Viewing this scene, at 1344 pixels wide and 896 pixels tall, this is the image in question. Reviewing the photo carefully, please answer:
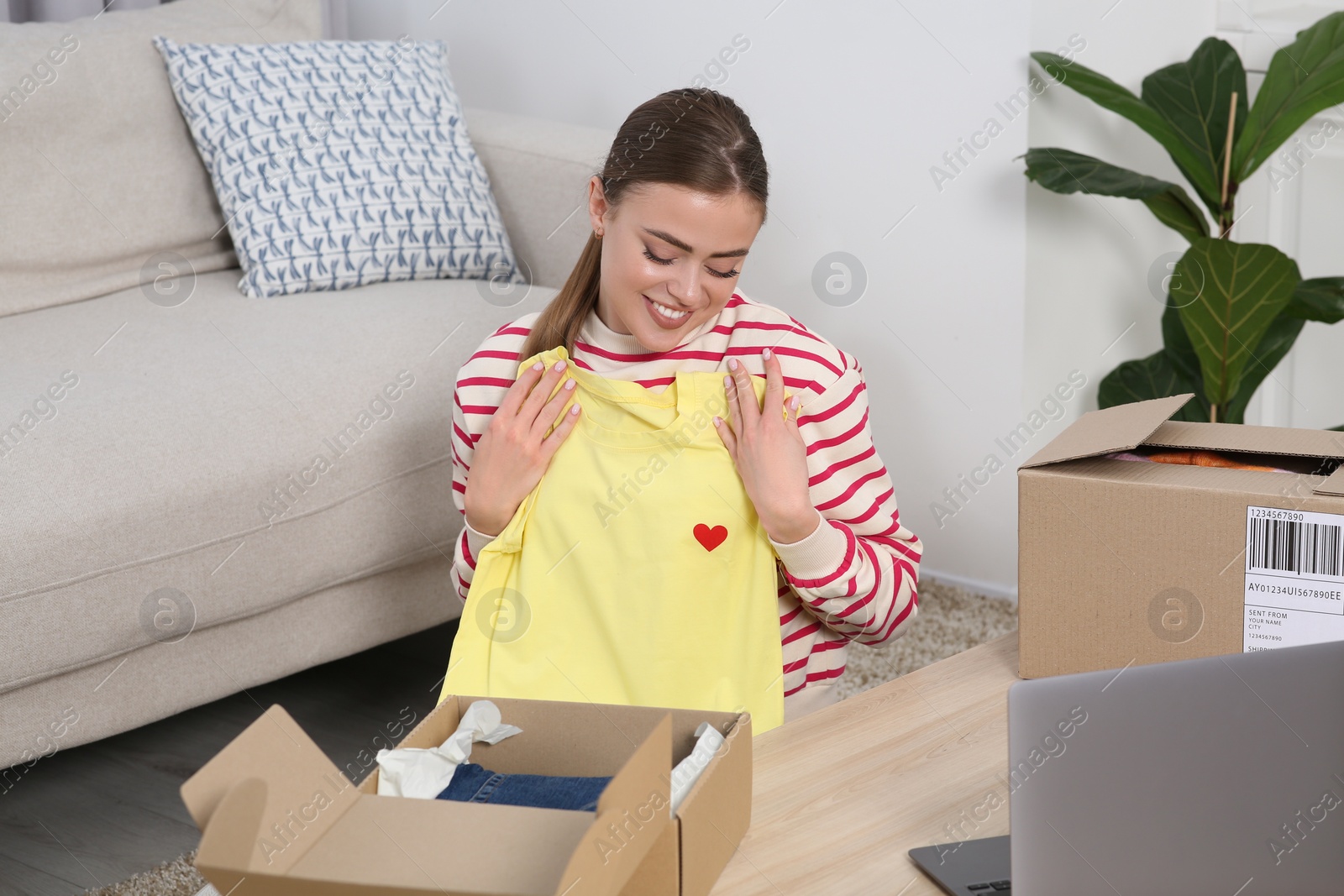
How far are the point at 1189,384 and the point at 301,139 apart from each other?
1.36 metres

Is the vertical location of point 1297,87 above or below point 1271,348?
above

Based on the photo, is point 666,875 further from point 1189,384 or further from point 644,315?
point 1189,384

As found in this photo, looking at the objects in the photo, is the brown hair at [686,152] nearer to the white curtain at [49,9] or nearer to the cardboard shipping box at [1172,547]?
the cardboard shipping box at [1172,547]

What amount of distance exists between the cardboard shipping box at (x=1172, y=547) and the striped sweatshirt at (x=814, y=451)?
20cm

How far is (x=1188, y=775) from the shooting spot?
1.90ft

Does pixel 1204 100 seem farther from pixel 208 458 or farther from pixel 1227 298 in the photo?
pixel 208 458

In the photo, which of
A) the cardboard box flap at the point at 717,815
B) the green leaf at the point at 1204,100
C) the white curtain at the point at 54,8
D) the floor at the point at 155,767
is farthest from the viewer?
the white curtain at the point at 54,8

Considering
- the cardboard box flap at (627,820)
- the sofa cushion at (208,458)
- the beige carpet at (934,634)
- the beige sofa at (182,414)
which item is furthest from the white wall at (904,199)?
the cardboard box flap at (627,820)

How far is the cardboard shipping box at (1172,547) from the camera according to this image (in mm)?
796

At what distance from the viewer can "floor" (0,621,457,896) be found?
4.52 feet

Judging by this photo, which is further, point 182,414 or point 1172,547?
point 182,414

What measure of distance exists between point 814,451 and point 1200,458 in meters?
0.33

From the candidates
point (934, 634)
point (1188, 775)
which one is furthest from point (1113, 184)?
point (1188, 775)

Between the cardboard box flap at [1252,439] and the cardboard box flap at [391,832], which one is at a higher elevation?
the cardboard box flap at [1252,439]
